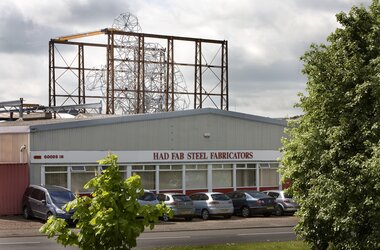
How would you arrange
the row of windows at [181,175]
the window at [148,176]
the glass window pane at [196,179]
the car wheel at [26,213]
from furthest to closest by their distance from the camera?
1. the glass window pane at [196,179]
2. the window at [148,176]
3. the row of windows at [181,175]
4. the car wheel at [26,213]

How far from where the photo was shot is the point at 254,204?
120 feet

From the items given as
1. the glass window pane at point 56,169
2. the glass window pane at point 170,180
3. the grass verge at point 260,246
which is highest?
the glass window pane at point 56,169

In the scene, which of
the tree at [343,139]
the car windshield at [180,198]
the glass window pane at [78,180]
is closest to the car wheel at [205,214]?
the car windshield at [180,198]

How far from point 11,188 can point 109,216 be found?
24008 millimetres

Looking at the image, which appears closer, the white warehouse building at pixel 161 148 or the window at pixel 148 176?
the white warehouse building at pixel 161 148

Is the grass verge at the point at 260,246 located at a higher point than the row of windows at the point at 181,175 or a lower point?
lower

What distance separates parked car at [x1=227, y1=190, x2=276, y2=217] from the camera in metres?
36.5

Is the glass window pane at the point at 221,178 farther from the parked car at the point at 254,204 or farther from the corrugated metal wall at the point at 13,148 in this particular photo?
the corrugated metal wall at the point at 13,148

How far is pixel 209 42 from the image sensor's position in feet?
222

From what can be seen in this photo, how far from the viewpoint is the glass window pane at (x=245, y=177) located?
138ft

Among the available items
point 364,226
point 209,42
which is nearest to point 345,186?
point 364,226

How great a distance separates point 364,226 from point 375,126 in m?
2.39

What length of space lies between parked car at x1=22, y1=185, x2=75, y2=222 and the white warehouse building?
223cm

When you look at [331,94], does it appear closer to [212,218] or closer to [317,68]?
[317,68]
